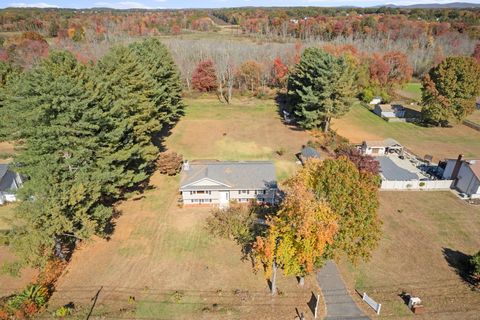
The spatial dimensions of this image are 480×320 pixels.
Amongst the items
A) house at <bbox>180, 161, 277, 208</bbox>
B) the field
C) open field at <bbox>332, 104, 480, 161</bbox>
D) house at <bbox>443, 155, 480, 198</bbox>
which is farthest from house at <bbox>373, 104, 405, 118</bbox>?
the field

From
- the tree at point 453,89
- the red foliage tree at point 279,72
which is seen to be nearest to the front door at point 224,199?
the tree at point 453,89

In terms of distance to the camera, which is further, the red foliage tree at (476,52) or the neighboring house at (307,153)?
the red foliage tree at (476,52)

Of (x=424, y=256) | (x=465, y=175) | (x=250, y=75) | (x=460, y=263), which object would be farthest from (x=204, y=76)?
(x=460, y=263)

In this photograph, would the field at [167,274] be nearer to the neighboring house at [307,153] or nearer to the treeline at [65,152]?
the treeline at [65,152]

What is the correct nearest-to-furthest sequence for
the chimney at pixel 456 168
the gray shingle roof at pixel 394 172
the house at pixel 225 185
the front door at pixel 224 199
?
the house at pixel 225 185
the front door at pixel 224 199
the chimney at pixel 456 168
the gray shingle roof at pixel 394 172

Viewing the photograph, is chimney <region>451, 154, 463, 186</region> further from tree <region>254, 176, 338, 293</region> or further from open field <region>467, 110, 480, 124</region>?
open field <region>467, 110, 480, 124</region>

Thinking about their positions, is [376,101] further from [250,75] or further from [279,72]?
[250,75]
